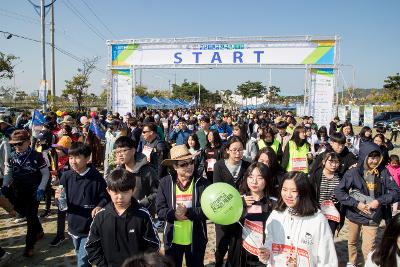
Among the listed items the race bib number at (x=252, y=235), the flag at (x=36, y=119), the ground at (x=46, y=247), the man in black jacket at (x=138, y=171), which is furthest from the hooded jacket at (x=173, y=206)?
the flag at (x=36, y=119)

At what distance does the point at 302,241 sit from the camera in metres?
2.59

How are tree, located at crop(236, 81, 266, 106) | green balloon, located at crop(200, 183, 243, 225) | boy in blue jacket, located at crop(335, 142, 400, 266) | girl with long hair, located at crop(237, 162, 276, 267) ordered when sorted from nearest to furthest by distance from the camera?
green balloon, located at crop(200, 183, 243, 225), girl with long hair, located at crop(237, 162, 276, 267), boy in blue jacket, located at crop(335, 142, 400, 266), tree, located at crop(236, 81, 266, 106)

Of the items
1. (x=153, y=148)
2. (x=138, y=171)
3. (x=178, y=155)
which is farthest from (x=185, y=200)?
(x=153, y=148)

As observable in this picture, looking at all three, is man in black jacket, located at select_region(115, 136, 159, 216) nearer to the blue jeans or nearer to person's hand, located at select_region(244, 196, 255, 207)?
the blue jeans

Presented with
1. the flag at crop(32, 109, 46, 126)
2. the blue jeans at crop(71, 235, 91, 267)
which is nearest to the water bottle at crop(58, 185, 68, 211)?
the blue jeans at crop(71, 235, 91, 267)

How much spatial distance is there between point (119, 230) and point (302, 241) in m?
1.52

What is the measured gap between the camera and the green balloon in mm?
2879

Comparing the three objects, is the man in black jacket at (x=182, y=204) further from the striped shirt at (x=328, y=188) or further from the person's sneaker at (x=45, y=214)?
the person's sneaker at (x=45, y=214)

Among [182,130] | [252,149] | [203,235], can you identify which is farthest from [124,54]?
[203,235]

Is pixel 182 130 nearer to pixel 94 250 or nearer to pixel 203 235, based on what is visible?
pixel 203 235

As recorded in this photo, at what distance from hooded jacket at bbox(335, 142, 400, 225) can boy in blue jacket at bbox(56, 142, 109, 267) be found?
9.66 ft

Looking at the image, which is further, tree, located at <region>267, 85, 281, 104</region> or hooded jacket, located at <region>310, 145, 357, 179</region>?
tree, located at <region>267, 85, 281, 104</region>

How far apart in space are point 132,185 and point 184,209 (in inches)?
24.2

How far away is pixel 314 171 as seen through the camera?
15.3ft
